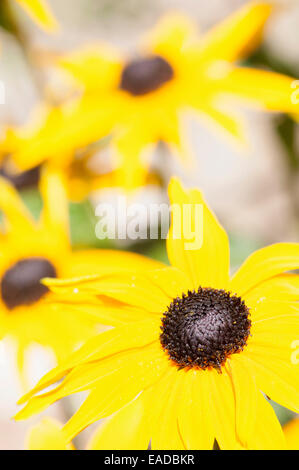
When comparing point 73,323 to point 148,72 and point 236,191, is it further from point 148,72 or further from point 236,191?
point 236,191

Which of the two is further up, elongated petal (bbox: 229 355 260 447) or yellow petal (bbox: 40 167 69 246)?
yellow petal (bbox: 40 167 69 246)

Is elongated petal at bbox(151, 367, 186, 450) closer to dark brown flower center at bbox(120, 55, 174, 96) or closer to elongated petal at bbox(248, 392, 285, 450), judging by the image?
elongated petal at bbox(248, 392, 285, 450)

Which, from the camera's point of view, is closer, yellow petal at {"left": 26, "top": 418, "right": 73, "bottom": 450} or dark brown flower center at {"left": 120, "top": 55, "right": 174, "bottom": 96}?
yellow petal at {"left": 26, "top": 418, "right": 73, "bottom": 450}

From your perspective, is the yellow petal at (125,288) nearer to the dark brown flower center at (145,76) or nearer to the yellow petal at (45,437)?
the yellow petal at (45,437)

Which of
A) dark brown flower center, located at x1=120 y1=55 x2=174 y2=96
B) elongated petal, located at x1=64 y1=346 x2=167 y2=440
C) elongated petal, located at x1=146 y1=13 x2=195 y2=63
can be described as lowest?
elongated petal, located at x1=64 y1=346 x2=167 y2=440

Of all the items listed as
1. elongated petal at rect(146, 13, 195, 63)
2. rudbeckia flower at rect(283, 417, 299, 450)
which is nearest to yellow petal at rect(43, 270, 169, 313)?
rudbeckia flower at rect(283, 417, 299, 450)

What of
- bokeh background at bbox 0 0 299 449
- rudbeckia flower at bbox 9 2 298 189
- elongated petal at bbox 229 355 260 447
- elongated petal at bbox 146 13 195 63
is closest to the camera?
elongated petal at bbox 229 355 260 447

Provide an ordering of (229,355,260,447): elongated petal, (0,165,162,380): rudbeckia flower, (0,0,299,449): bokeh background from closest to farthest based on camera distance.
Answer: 1. (229,355,260,447): elongated petal
2. (0,165,162,380): rudbeckia flower
3. (0,0,299,449): bokeh background

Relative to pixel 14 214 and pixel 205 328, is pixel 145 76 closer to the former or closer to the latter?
pixel 14 214
